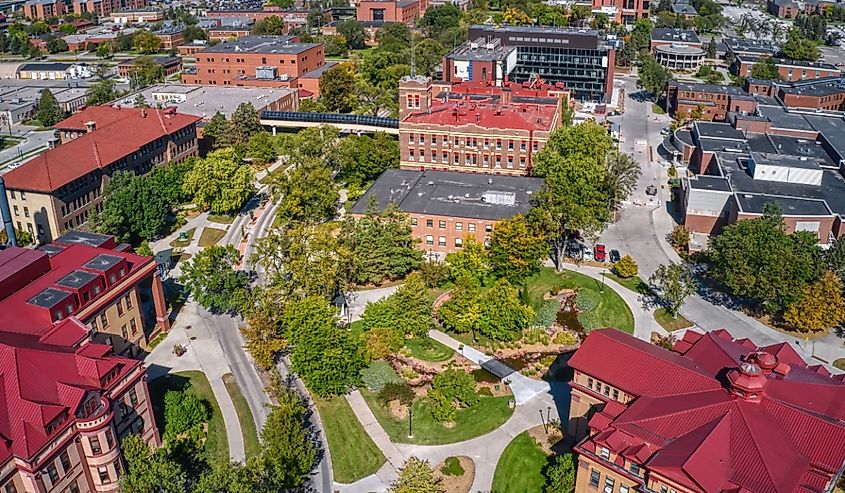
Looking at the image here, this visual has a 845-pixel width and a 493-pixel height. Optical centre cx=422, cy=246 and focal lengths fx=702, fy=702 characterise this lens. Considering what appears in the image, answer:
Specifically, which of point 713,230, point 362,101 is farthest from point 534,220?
point 362,101

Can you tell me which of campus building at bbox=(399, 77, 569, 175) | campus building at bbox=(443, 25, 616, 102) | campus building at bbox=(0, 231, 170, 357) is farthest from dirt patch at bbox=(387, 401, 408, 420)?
campus building at bbox=(443, 25, 616, 102)

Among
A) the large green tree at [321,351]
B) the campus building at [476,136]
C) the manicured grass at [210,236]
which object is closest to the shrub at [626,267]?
the campus building at [476,136]

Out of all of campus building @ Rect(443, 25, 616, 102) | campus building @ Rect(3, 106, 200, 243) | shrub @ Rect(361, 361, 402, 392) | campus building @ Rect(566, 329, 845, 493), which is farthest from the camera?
campus building @ Rect(443, 25, 616, 102)

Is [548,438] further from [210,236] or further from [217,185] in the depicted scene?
[217,185]

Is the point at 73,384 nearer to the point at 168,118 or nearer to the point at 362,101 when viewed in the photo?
the point at 168,118

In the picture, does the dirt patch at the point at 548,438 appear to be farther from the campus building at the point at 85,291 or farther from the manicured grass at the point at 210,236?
the manicured grass at the point at 210,236

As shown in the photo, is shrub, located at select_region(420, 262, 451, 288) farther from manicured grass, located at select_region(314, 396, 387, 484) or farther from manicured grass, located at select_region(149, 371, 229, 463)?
manicured grass, located at select_region(149, 371, 229, 463)

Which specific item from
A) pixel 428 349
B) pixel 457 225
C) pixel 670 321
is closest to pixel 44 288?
pixel 428 349
